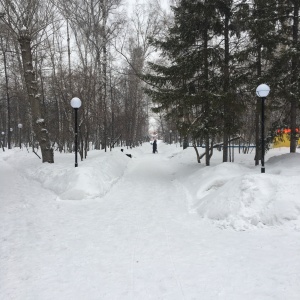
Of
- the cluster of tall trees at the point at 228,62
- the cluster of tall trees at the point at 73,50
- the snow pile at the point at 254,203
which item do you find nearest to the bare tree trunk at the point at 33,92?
the cluster of tall trees at the point at 73,50

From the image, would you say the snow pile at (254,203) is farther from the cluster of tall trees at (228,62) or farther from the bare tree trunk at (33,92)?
the bare tree trunk at (33,92)

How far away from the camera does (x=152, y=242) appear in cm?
502

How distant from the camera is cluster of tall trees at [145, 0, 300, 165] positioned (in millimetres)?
10750

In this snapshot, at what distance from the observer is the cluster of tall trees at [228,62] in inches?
423

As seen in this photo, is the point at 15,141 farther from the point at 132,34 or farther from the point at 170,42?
the point at 170,42

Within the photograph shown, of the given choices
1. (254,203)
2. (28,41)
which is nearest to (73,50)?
(28,41)

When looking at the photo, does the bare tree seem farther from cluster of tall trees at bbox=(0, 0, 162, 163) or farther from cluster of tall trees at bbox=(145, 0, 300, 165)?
cluster of tall trees at bbox=(145, 0, 300, 165)

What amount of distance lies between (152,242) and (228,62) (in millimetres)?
9624

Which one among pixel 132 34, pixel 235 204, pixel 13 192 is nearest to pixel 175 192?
pixel 235 204

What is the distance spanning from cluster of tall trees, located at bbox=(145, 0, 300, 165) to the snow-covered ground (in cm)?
341

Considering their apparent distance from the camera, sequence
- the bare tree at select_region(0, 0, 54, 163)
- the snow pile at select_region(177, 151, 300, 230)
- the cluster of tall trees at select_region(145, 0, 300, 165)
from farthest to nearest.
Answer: the bare tree at select_region(0, 0, 54, 163), the cluster of tall trees at select_region(145, 0, 300, 165), the snow pile at select_region(177, 151, 300, 230)

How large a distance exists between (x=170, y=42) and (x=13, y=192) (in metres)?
9.32

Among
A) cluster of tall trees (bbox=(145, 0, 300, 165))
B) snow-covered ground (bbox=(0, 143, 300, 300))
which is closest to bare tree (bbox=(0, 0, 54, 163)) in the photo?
snow-covered ground (bbox=(0, 143, 300, 300))

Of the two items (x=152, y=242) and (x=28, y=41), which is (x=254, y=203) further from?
(x=28, y=41)
